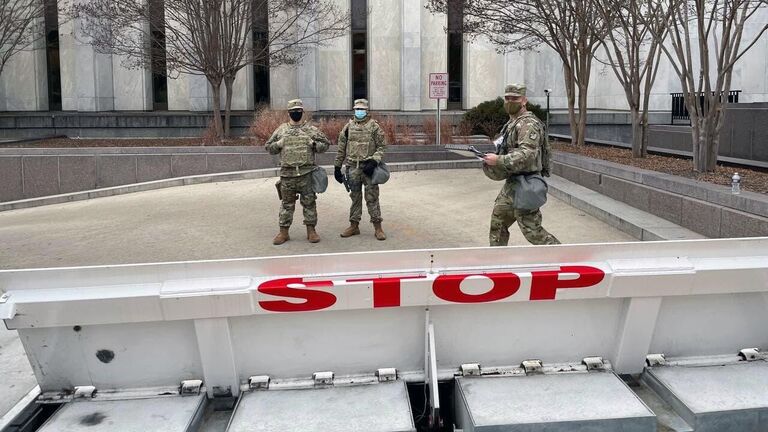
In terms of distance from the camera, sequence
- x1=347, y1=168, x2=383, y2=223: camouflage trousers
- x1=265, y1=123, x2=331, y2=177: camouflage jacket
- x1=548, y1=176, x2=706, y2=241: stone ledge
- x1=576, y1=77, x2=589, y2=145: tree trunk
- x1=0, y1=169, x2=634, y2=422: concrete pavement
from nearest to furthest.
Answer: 1. x1=548, y1=176, x2=706, y2=241: stone ledge
2. x1=265, y1=123, x2=331, y2=177: camouflage jacket
3. x1=0, y1=169, x2=634, y2=422: concrete pavement
4. x1=347, y1=168, x2=383, y2=223: camouflage trousers
5. x1=576, y1=77, x2=589, y2=145: tree trunk

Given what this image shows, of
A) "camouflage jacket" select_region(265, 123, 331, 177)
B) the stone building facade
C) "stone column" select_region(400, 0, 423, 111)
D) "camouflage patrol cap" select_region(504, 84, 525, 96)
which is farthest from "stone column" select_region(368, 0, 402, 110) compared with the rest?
"camouflage patrol cap" select_region(504, 84, 525, 96)

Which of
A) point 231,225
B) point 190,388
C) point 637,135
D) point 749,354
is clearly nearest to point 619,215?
point 637,135

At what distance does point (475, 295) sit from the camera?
3.51 meters

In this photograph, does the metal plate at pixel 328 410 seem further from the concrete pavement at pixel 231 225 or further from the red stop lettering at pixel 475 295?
the concrete pavement at pixel 231 225

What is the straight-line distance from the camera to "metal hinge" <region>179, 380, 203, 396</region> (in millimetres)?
3506

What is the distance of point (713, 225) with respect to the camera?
7.92m

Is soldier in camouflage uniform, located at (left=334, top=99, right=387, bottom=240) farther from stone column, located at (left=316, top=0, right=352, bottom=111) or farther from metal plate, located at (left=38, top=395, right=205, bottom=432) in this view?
stone column, located at (left=316, top=0, right=352, bottom=111)

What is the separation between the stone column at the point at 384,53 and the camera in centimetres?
2678

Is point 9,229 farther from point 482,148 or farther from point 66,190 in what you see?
point 482,148

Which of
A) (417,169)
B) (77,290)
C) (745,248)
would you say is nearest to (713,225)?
(745,248)

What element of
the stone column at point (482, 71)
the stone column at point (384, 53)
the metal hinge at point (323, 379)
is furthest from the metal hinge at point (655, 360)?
the stone column at point (384, 53)

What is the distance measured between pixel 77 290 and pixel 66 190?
13.3 meters

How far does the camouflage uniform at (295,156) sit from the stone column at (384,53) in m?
19.0

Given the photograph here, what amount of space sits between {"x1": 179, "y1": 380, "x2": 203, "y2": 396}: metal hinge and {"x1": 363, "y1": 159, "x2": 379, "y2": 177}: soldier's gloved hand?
5370mm
